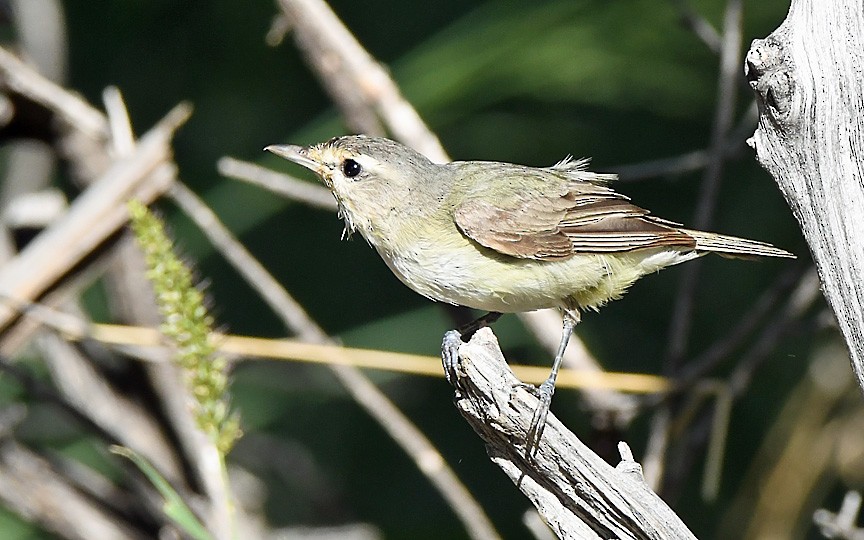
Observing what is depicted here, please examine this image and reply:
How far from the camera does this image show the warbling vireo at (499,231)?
3027 mm

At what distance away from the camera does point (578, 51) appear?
152 inches

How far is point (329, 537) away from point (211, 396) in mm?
1970

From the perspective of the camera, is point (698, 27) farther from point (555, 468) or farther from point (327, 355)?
point (555, 468)

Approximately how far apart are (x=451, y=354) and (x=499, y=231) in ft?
1.37

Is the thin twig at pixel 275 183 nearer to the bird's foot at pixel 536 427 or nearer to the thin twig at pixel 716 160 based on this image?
the thin twig at pixel 716 160

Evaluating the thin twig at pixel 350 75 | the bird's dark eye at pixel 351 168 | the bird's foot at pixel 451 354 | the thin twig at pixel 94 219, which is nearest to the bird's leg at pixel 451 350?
the bird's foot at pixel 451 354

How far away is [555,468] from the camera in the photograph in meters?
2.20

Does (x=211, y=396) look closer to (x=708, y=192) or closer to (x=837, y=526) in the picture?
(x=837, y=526)

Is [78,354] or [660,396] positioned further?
[78,354]

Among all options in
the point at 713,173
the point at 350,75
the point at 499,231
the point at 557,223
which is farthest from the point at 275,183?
the point at 713,173

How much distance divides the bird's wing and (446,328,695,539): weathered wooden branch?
584 mm

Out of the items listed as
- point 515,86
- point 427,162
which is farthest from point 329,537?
point 515,86

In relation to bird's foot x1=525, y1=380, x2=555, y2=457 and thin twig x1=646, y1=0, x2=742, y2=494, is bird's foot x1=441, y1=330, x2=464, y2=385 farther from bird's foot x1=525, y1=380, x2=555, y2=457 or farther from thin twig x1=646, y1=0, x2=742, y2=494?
thin twig x1=646, y1=0, x2=742, y2=494

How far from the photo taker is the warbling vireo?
3.03 meters
